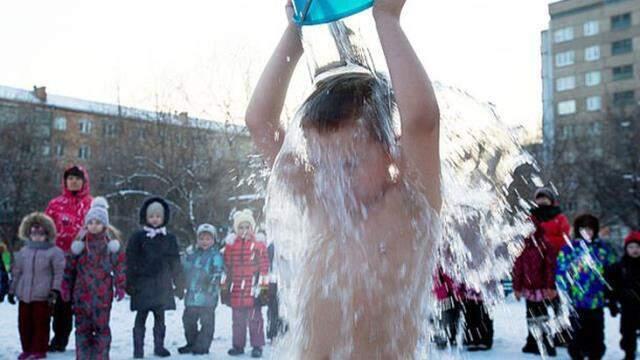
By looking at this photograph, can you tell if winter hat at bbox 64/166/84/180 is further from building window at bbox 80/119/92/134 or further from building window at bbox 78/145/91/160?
building window at bbox 80/119/92/134

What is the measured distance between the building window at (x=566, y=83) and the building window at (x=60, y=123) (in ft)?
150

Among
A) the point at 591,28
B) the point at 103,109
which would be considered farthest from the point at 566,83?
the point at 103,109

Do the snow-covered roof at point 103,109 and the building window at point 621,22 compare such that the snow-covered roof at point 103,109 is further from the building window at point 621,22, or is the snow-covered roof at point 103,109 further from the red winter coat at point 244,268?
the building window at point 621,22

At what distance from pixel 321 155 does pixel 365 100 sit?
0.67 feet

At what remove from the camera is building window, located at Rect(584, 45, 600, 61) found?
61812 millimetres

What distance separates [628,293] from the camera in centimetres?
762

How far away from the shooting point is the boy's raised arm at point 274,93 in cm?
212

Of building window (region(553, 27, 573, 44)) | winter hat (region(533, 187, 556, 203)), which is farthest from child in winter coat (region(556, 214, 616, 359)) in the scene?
building window (region(553, 27, 573, 44))

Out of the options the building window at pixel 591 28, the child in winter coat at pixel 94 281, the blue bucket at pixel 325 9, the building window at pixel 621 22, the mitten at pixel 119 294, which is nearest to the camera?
the blue bucket at pixel 325 9

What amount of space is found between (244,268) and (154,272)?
3.56 feet

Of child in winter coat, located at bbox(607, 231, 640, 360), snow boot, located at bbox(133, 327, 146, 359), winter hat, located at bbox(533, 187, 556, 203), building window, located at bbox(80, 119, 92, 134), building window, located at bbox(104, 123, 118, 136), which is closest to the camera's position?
snow boot, located at bbox(133, 327, 146, 359)

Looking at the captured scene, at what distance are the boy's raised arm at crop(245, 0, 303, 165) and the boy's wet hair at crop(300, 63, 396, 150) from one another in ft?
0.40

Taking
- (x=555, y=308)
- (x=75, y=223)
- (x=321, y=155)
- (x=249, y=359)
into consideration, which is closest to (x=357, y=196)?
(x=321, y=155)

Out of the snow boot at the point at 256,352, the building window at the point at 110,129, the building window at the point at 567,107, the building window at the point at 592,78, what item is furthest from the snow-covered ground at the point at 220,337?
the building window at the point at 567,107
